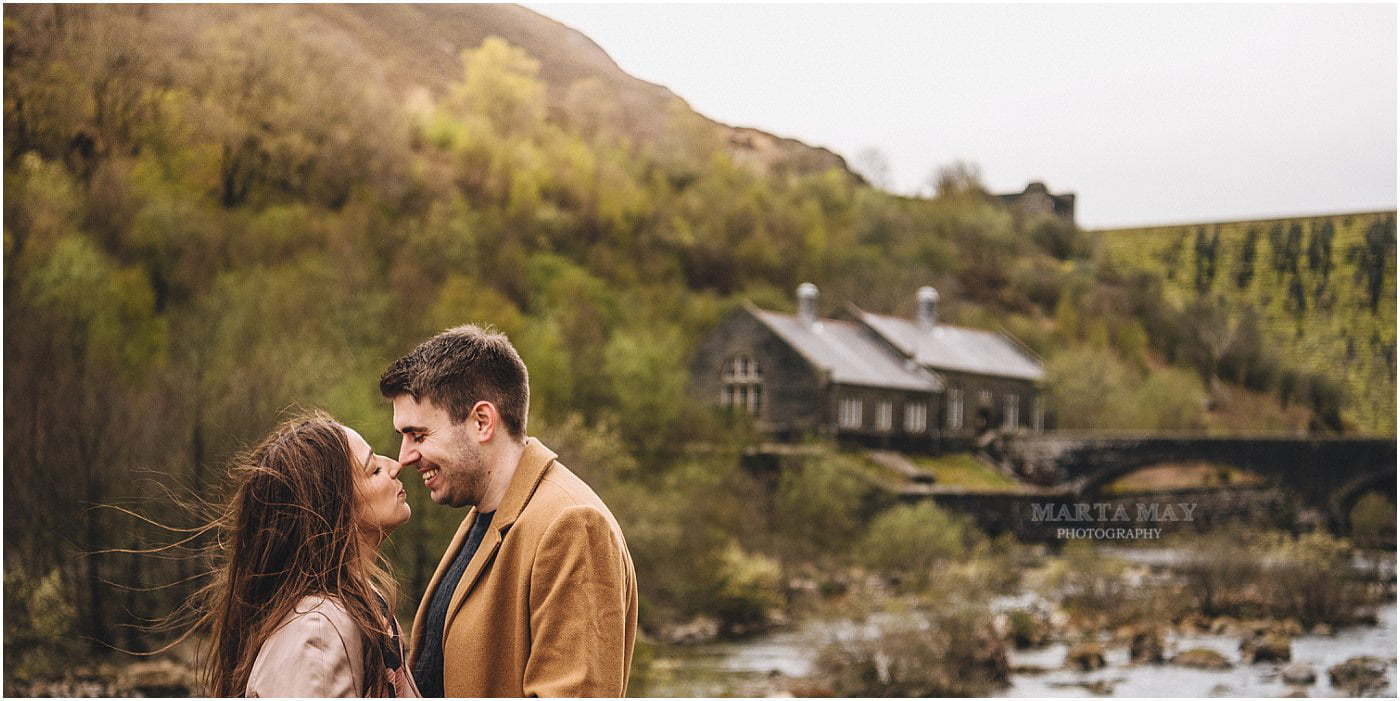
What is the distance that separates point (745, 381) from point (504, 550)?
11640mm

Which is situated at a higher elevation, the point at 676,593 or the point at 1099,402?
the point at 1099,402

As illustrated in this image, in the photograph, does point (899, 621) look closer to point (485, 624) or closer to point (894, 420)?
point (894, 420)

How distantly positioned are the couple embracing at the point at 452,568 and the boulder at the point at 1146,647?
1188 centimetres

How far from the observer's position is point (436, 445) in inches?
76.5

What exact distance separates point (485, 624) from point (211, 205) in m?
12.3

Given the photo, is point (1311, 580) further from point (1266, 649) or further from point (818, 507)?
point (818, 507)

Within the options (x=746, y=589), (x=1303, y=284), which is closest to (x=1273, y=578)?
(x=1303, y=284)

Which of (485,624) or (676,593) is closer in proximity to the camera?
(485,624)

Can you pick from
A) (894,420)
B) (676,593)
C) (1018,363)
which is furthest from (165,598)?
(1018,363)

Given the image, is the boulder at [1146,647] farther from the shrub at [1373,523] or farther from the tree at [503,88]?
the tree at [503,88]

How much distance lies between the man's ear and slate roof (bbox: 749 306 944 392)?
11.5m

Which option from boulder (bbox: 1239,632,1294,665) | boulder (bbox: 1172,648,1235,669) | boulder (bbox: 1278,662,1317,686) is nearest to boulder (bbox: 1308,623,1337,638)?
boulder (bbox: 1239,632,1294,665)

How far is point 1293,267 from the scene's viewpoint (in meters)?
13.2

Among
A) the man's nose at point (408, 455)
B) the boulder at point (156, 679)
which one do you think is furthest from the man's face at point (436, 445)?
the boulder at point (156, 679)
